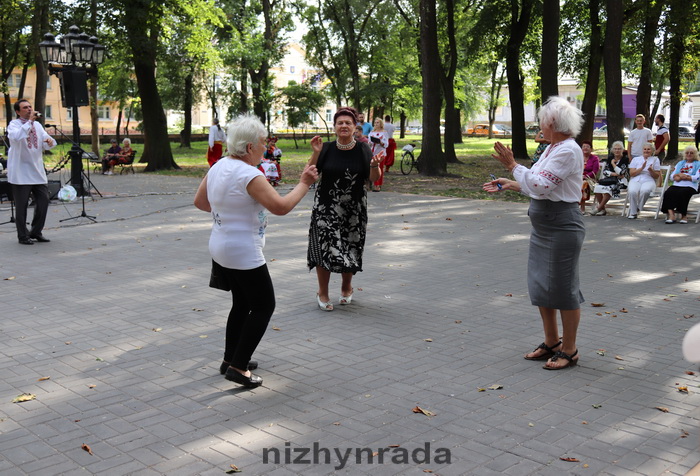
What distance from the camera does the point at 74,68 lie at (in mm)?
16594

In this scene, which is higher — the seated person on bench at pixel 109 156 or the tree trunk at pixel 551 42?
the tree trunk at pixel 551 42

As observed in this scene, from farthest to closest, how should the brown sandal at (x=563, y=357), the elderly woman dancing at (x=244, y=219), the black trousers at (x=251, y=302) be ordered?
the brown sandal at (x=563, y=357), the black trousers at (x=251, y=302), the elderly woman dancing at (x=244, y=219)

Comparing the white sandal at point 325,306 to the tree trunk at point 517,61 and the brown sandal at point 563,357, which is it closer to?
the brown sandal at point 563,357

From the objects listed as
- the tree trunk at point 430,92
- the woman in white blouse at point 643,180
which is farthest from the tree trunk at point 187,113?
the woman in white blouse at point 643,180

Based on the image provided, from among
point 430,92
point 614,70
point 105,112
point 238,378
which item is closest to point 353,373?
point 238,378

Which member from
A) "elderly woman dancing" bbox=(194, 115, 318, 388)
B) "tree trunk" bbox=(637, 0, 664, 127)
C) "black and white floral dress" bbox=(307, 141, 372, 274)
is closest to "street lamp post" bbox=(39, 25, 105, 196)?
"black and white floral dress" bbox=(307, 141, 372, 274)

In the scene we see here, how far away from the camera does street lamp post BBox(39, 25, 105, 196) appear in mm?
16094

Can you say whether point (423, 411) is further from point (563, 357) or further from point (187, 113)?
point (187, 113)

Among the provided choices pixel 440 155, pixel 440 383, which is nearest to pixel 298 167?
pixel 440 155

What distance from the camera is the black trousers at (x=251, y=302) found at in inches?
194

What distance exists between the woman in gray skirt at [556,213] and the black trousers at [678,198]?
373 inches

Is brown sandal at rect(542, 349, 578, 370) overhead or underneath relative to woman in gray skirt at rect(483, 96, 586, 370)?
underneath

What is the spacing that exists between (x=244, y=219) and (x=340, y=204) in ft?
8.00

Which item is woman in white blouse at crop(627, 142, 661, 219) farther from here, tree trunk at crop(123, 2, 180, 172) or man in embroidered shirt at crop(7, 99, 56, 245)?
tree trunk at crop(123, 2, 180, 172)
